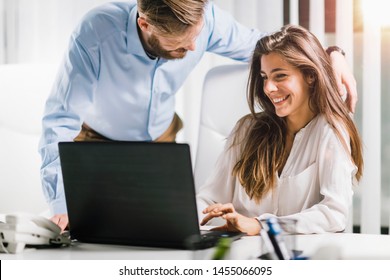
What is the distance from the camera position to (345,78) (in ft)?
8.20

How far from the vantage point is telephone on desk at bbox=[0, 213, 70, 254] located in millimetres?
1905

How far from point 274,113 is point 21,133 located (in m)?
1.02

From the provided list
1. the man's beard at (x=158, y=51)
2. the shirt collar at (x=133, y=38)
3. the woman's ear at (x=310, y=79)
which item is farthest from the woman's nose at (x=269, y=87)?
the shirt collar at (x=133, y=38)

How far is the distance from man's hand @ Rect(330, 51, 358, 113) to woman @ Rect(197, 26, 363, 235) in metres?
0.03

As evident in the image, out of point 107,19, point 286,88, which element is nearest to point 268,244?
point 286,88

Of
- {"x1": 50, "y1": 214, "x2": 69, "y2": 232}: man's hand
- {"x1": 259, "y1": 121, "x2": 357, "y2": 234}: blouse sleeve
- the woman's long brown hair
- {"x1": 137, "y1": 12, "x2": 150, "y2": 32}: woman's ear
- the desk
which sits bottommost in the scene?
the desk

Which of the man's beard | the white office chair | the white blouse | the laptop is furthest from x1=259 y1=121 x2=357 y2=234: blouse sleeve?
the white office chair

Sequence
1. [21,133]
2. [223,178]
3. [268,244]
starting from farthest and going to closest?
[21,133], [223,178], [268,244]

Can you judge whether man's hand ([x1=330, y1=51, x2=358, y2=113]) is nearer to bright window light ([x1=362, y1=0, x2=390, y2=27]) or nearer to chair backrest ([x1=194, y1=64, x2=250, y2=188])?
bright window light ([x1=362, y1=0, x2=390, y2=27])

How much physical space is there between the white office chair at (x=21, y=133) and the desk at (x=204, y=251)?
0.91m

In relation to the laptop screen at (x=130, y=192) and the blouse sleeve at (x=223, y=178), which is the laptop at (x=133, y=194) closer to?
the laptop screen at (x=130, y=192)

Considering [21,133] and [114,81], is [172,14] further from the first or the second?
[21,133]

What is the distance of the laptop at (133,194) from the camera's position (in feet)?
6.10
